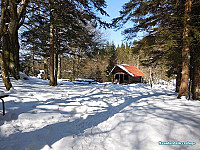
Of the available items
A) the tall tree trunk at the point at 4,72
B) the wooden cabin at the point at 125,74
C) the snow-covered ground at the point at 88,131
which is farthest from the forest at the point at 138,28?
the wooden cabin at the point at 125,74

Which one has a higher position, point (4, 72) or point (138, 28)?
point (138, 28)

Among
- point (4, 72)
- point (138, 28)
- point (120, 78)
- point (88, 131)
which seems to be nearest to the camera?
point (88, 131)

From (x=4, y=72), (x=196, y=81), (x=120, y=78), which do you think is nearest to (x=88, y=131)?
(x=4, y=72)

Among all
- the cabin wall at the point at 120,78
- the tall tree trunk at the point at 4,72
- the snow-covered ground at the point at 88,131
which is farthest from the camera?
the cabin wall at the point at 120,78

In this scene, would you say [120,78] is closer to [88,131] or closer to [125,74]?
[125,74]

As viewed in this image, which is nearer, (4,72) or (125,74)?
(4,72)

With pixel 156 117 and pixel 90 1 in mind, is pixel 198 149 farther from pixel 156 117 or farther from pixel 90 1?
pixel 90 1

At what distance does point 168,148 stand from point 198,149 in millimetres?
519

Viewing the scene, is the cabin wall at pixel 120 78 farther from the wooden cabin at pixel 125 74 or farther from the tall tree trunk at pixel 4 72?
the tall tree trunk at pixel 4 72

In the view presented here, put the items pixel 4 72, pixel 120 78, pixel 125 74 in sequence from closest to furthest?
pixel 4 72, pixel 125 74, pixel 120 78

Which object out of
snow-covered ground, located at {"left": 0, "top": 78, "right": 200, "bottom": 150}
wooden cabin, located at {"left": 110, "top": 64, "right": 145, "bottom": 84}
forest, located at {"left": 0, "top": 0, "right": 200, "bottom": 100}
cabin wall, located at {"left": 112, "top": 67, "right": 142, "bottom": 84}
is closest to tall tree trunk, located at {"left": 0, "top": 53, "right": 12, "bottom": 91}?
forest, located at {"left": 0, "top": 0, "right": 200, "bottom": 100}

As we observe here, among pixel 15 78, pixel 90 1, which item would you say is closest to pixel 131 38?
pixel 90 1

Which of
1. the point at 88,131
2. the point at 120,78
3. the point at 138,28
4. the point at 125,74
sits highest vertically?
the point at 138,28

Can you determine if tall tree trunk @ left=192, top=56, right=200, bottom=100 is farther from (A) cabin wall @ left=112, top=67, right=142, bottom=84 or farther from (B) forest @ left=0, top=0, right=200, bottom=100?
(A) cabin wall @ left=112, top=67, right=142, bottom=84
